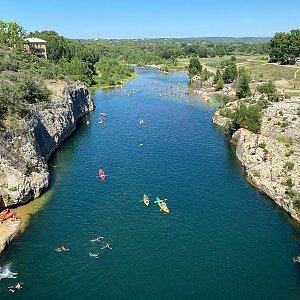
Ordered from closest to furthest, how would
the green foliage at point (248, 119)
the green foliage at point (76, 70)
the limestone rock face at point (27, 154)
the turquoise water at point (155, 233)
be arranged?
1. the turquoise water at point (155, 233)
2. the limestone rock face at point (27, 154)
3. the green foliage at point (248, 119)
4. the green foliage at point (76, 70)

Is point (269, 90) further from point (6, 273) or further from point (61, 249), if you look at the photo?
point (6, 273)

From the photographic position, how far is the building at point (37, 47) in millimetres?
174625

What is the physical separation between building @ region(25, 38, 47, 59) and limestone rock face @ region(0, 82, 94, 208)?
9250 centimetres

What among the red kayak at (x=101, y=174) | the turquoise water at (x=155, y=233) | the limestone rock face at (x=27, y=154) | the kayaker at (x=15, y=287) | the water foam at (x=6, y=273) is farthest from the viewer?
the red kayak at (x=101, y=174)

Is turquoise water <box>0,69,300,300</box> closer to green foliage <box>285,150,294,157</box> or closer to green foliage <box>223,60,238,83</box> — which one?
green foliage <box>285,150,294,157</box>

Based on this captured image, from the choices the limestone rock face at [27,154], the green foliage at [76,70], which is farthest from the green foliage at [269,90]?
the green foliage at [76,70]

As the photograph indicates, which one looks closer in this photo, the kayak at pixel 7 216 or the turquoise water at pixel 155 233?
the turquoise water at pixel 155 233

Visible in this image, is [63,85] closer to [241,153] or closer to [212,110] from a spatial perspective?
[212,110]

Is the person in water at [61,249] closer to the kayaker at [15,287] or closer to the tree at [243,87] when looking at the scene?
the kayaker at [15,287]

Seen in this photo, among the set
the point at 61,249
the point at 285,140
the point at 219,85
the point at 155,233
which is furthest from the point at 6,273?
the point at 219,85

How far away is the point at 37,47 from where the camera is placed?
178250 millimetres

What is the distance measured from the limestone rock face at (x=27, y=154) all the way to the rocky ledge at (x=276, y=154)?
139ft

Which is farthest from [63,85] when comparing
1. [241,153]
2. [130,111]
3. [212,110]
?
[241,153]

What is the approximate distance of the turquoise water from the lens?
148 feet
